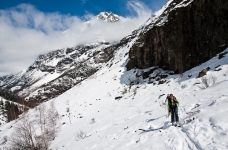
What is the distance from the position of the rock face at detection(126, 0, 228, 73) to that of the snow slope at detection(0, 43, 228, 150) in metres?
2.27

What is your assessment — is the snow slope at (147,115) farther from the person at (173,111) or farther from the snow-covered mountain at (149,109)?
the person at (173,111)

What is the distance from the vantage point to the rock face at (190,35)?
76.8ft

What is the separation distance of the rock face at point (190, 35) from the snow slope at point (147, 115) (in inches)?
89.2

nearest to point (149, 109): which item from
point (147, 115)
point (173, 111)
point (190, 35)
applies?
point (147, 115)

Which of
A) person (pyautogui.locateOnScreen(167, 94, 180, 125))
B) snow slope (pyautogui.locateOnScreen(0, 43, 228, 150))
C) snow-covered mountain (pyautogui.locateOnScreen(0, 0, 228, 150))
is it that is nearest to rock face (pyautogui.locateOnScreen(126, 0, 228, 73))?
snow-covered mountain (pyautogui.locateOnScreen(0, 0, 228, 150))

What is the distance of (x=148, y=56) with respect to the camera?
37344 millimetres

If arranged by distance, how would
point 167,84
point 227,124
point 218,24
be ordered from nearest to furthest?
point 227,124 < point 218,24 < point 167,84

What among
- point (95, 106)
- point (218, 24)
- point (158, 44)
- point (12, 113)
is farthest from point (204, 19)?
point (12, 113)

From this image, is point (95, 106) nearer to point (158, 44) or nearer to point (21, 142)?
point (21, 142)

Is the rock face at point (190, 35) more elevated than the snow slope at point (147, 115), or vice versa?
the rock face at point (190, 35)

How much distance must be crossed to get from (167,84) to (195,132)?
1971cm

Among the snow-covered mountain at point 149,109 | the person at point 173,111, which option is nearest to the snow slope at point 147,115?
the snow-covered mountain at point 149,109

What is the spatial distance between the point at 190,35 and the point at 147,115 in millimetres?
16289

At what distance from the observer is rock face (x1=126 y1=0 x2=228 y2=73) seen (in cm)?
2341
